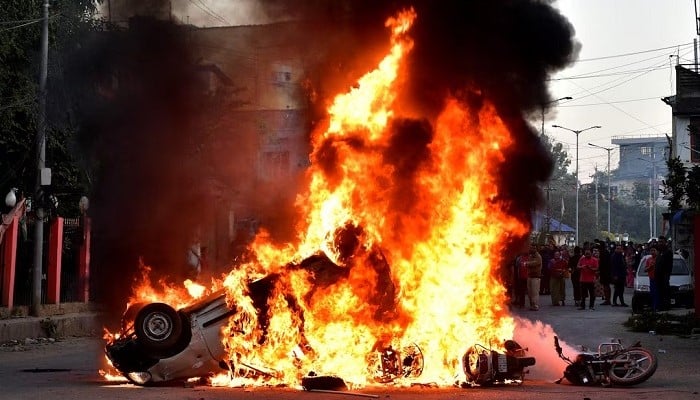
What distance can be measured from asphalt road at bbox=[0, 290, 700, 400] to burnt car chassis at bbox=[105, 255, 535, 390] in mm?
187

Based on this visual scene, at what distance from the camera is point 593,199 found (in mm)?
97312

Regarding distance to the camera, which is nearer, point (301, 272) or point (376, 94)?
point (301, 272)

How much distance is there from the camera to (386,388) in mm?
10117

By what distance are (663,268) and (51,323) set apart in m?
14.0

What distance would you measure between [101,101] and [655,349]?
396 inches

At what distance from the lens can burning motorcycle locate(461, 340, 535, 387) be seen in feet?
33.4

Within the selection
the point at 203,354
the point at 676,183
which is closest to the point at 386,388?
the point at 203,354

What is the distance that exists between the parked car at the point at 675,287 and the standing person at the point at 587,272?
3.65 feet

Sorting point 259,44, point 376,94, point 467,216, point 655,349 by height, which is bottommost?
point 655,349

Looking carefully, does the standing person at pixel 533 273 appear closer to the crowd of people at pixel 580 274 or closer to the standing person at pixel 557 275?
the crowd of people at pixel 580 274

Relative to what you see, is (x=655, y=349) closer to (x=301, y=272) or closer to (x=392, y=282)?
(x=392, y=282)

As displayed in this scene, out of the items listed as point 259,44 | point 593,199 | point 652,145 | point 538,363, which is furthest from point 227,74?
point 652,145

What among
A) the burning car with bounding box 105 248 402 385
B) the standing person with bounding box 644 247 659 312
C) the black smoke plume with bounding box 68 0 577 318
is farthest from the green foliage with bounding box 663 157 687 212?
the burning car with bounding box 105 248 402 385

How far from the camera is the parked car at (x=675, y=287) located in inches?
922
